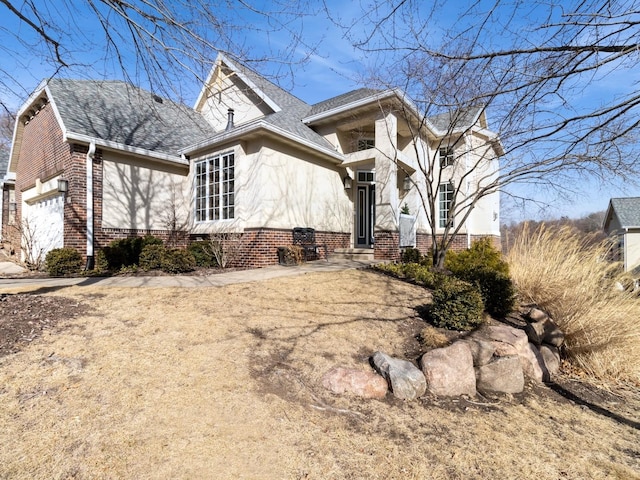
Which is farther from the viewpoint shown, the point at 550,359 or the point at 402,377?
the point at 550,359

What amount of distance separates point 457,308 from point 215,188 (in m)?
8.26

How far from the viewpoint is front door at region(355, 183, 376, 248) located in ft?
42.5

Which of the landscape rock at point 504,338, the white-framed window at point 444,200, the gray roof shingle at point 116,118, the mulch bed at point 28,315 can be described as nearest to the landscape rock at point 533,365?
the landscape rock at point 504,338

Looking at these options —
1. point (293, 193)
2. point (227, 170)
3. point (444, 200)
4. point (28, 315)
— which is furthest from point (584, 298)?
point (444, 200)

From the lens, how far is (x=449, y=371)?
3.53 metres

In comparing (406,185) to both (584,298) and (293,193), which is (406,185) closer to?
(293,193)

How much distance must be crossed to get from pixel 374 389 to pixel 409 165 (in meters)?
9.75

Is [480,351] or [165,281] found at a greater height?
[165,281]

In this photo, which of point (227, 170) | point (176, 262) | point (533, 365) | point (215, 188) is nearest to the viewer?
point (533, 365)

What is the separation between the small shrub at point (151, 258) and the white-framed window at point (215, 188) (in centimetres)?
220

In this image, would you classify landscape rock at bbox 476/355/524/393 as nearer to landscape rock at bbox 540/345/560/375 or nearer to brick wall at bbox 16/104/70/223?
landscape rock at bbox 540/345/560/375

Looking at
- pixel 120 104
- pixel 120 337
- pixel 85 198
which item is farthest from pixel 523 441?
pixel 120 104

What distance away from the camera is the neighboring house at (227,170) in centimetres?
913

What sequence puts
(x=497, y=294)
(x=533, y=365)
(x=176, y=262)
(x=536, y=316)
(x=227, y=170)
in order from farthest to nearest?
(x=227, y=170) → (x=176, y=262) → (x=497, y=294) → (x=536, y=316) → (x=533, y=365)
